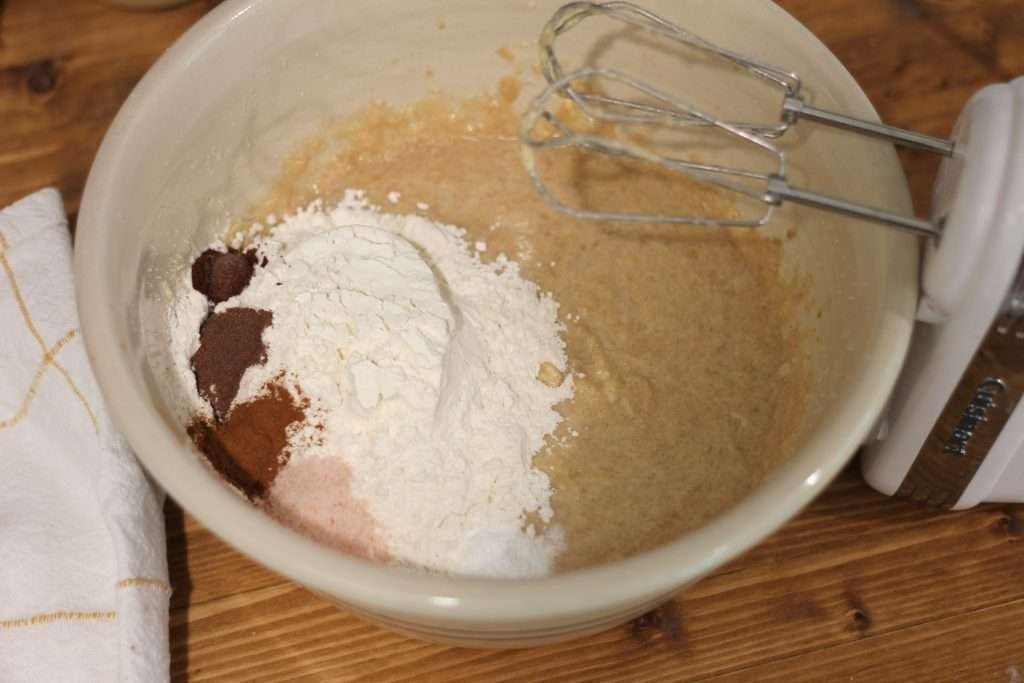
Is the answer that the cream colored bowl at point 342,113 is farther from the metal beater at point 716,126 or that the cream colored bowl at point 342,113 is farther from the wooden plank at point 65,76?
the wooden plank at point 65,76

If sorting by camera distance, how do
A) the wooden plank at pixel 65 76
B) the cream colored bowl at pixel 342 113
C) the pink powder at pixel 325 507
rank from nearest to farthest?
1. the cream colored bowl at pixel 342 113
2. the pink powder at pixel 325 507
3. the wooden plank at pixel 65 76

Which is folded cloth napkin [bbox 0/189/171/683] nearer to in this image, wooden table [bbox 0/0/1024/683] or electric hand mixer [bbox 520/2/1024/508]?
wooden table [bbox 0/0/1024/683]

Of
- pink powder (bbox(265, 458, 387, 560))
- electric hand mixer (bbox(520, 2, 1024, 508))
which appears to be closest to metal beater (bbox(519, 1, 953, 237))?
electric hand mixer (bbox(520, 2, 1024, 508))

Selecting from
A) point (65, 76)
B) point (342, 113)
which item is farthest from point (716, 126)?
point (65, 76)

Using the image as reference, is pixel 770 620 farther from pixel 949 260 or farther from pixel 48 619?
pixel 48 619

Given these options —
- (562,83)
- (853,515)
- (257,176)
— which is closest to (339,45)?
(257,176)

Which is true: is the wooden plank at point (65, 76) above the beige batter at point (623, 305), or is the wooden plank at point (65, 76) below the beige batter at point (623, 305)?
below

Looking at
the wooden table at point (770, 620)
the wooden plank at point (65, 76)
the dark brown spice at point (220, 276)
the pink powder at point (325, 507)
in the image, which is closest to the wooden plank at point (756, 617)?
the wooden table at point (770, 620)
